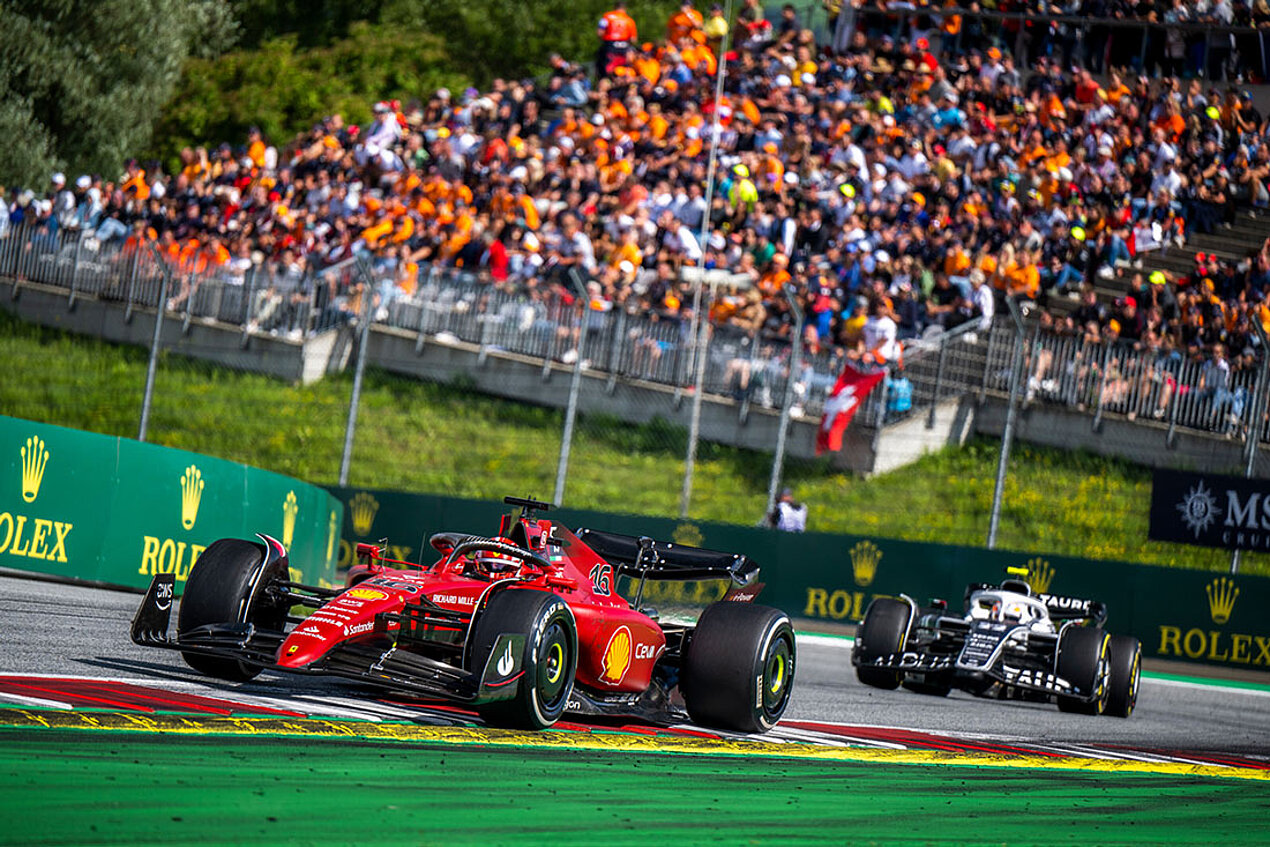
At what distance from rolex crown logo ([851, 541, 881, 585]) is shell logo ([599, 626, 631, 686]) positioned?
1195 cm

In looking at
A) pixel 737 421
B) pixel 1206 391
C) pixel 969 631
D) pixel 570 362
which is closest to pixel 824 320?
pixel 737 421

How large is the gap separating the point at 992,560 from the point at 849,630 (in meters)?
2.11

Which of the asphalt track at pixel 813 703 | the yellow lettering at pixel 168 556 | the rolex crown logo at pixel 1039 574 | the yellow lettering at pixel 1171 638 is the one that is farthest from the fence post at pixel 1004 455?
the yellow lettering at pixel 168 556

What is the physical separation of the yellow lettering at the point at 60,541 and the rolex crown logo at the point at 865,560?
999cm

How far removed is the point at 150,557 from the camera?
46.8 feet

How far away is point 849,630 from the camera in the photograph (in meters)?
20.6

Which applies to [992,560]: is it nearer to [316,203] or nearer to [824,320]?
[824,320]

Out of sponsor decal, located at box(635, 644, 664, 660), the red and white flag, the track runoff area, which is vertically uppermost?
the red and white flag

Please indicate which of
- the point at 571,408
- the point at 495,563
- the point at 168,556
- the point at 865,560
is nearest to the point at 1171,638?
the point at 865,560

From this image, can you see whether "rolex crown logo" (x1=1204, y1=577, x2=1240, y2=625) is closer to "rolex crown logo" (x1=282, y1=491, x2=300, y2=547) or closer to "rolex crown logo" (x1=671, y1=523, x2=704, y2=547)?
"rolex crown logo" (x1=671, y1=523, x2=704, y2=547)

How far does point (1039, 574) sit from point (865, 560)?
210 cm

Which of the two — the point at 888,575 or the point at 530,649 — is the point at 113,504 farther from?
the point at 888,575

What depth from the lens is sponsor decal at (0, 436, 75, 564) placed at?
13.2m

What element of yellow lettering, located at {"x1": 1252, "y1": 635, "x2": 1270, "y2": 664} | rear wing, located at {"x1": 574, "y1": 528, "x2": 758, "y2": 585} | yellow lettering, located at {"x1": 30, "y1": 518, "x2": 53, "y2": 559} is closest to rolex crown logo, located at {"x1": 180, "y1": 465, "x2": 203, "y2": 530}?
yellow lettering, located at {"x1": 30, "y1": 518, "x2": 53, "y2": 559}
